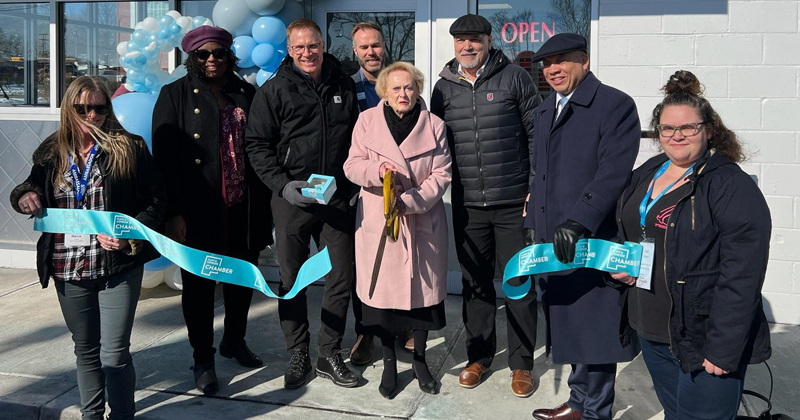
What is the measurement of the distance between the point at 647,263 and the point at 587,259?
422 millimetres

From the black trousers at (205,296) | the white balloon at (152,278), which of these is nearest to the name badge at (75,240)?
the black trousers at (205,296)

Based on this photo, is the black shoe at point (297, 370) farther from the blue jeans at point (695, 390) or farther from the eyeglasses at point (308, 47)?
the blue jeans at point (695, 390)

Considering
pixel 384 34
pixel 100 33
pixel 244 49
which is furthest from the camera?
pixel 100 33

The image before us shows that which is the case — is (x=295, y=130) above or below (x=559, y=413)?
above

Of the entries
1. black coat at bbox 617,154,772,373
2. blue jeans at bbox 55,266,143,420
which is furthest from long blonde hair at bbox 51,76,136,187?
black coat at bbox 617,154,772,373

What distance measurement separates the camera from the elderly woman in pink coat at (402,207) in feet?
12.2

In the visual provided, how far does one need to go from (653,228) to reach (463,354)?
7.28ft

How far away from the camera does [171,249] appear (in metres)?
3.41

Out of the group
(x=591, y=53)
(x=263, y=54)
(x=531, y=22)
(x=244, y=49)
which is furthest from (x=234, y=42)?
(x=591, y=53)

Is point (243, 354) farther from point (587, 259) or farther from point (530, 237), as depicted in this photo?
point (587, 259)

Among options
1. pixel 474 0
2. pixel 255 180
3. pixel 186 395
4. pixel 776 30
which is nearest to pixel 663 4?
pixel 776 30

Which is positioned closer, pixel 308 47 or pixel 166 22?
pixel 308 47

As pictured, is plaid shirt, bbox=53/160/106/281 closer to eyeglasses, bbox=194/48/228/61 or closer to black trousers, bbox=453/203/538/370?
eyeglasses, bbox=194/48/228/61

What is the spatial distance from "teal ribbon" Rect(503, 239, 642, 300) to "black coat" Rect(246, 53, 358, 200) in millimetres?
1273
